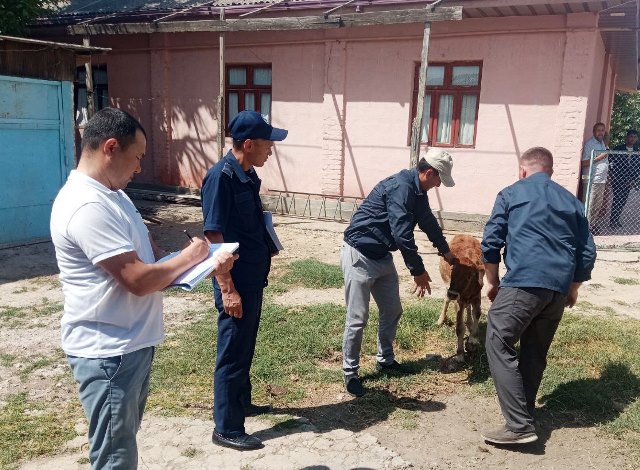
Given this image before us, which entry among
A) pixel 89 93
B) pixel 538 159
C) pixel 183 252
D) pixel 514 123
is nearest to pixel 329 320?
pixel 538 159

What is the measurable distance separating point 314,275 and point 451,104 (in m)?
5.51

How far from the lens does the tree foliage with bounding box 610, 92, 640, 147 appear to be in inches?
950

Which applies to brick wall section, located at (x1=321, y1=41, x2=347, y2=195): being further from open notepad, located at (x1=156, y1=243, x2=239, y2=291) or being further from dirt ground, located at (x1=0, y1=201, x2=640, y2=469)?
open notepad, located at (x1=156, y1=243, x2=239, y2=291)

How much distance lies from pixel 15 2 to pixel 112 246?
10.4m

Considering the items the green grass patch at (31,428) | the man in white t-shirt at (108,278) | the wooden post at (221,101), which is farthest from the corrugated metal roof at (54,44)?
the man in white t-shirt at (108,278)

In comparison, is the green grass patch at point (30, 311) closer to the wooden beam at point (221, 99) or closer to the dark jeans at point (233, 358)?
the dark jeans at point (233, 358)

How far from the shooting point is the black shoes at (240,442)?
346 centimetres

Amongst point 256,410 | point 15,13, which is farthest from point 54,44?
point 256,410

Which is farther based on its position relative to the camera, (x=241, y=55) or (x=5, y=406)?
(x=241, y=55)

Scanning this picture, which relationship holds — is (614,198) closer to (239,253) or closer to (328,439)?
(328,439)

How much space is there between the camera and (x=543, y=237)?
11.9 ft

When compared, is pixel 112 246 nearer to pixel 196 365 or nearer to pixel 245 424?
pixel 245 424

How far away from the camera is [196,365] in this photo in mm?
4699

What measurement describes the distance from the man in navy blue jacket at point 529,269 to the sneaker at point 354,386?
948mm
